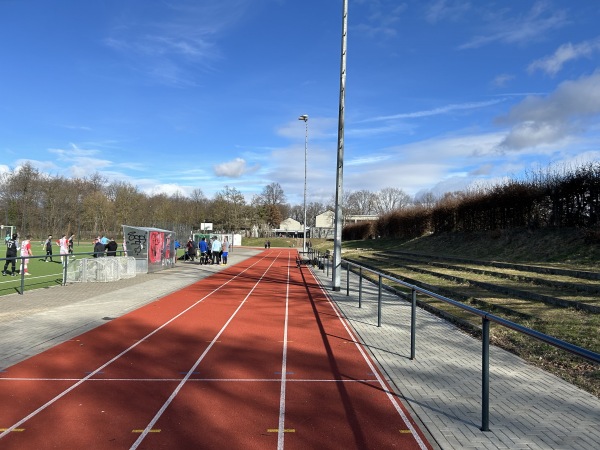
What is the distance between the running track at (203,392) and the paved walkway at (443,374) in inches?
12.0

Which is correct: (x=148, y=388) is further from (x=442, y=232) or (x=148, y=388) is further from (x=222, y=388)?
(x=442, y=232)

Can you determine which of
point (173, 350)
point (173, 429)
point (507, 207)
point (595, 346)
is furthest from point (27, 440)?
point (507, 207)

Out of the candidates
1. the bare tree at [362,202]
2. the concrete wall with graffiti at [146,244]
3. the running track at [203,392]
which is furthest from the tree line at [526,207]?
the bare tree at [362,202]

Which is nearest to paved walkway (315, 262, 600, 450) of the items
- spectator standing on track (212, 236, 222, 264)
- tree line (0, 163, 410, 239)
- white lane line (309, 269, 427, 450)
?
white lane line (309, 269, 427, 450)

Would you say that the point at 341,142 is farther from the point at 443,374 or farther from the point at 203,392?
the point at 203,392

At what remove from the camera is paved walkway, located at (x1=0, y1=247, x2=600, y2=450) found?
390 cm

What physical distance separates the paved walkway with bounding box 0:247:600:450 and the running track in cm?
31

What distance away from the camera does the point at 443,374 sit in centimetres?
564

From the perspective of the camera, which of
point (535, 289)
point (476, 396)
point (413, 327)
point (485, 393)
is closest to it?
point (485, 393)

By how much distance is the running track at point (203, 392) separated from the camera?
384 cm

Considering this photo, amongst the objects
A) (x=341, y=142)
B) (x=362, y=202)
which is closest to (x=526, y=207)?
(x=341, y=142)

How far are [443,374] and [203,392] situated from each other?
3026mm

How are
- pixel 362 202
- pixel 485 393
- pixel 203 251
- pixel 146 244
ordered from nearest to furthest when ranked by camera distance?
pixel 485 393 < pixel 146 244 < pixel 203 251 < pixel 362 202

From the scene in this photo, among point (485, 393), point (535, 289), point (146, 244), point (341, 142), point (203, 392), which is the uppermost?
point (341, 142)
